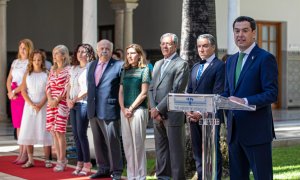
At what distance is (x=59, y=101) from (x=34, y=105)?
0.58 meters

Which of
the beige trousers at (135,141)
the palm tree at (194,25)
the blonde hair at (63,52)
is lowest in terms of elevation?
the beige trousers at (135,141)

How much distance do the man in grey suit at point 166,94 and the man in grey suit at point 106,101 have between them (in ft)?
2.67

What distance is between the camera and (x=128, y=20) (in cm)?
2098

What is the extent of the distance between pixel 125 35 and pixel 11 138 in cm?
737

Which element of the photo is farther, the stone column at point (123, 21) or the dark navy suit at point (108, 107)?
the stone column at point (123, 21)

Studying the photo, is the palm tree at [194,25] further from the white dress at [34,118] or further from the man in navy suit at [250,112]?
the man in navy suit at [250,112]

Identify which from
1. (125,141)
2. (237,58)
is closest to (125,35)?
(125,141)

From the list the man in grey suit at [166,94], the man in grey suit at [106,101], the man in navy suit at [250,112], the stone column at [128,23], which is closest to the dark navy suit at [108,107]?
the man in grey suit at [106,101]

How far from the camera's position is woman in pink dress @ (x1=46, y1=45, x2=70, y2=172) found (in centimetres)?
998

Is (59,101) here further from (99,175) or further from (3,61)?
(3,61)

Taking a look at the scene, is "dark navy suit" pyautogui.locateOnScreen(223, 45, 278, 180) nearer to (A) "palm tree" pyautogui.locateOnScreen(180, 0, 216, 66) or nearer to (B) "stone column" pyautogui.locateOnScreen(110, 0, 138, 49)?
(A) "palm tree" pyautogui.locateOnScreen(180, 0, 216, 66)

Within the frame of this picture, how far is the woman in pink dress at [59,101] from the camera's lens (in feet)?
32.8

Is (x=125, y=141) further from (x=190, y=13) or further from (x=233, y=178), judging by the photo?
(x=233, y=178)

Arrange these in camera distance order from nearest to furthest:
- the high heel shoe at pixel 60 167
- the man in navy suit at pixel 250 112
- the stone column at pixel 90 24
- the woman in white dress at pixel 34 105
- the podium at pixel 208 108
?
the podium at pixel 208 108 → the man in navy suit at pixel 250 112 → the high heel shoe at pixel 60 167 → the woman in white dress at pixel 34 105 → the stone column at pixel 90 24
